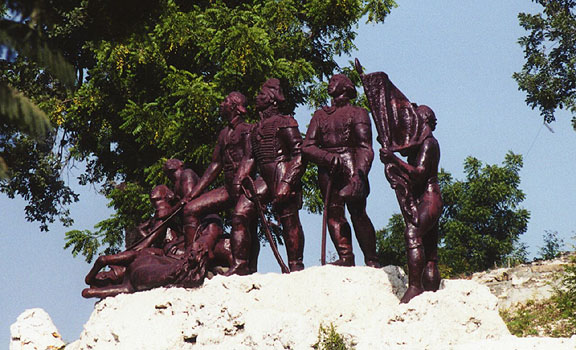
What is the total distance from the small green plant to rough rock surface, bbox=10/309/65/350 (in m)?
4.42

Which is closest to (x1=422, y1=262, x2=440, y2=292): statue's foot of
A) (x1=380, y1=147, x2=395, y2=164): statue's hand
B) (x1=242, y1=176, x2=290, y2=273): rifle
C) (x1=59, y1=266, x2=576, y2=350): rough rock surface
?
(x1=59, y1=266, x2=576, y2=350): rough rock surface

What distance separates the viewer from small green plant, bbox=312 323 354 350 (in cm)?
1032

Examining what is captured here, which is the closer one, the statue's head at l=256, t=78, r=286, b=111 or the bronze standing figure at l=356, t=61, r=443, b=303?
the bronze standing figure at l=356, t=61, r=443, b=303

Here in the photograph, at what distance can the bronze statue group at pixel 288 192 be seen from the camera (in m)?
11.2

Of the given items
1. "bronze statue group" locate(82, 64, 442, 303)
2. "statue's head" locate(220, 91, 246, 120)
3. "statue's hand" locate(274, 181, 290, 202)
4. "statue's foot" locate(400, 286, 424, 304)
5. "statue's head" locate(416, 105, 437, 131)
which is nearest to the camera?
"statue's foot" locate(400, 286, 424, 304)

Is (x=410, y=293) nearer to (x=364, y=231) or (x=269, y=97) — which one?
(x=364, y=231)

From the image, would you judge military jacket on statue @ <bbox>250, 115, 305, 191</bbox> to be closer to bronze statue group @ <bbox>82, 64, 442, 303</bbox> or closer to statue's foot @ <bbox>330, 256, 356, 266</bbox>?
bronze statue group @ <bbox>82, 64, 442, 303</bbox>

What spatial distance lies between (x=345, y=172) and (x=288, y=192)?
32.4 inches

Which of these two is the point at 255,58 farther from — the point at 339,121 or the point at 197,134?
the point at 339,121

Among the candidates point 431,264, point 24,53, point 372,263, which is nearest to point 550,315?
point 372,263

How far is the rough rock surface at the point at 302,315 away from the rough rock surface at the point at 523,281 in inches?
220

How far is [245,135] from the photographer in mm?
13406

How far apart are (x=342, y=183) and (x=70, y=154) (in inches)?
441

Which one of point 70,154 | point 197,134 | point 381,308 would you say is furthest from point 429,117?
point 70,154
